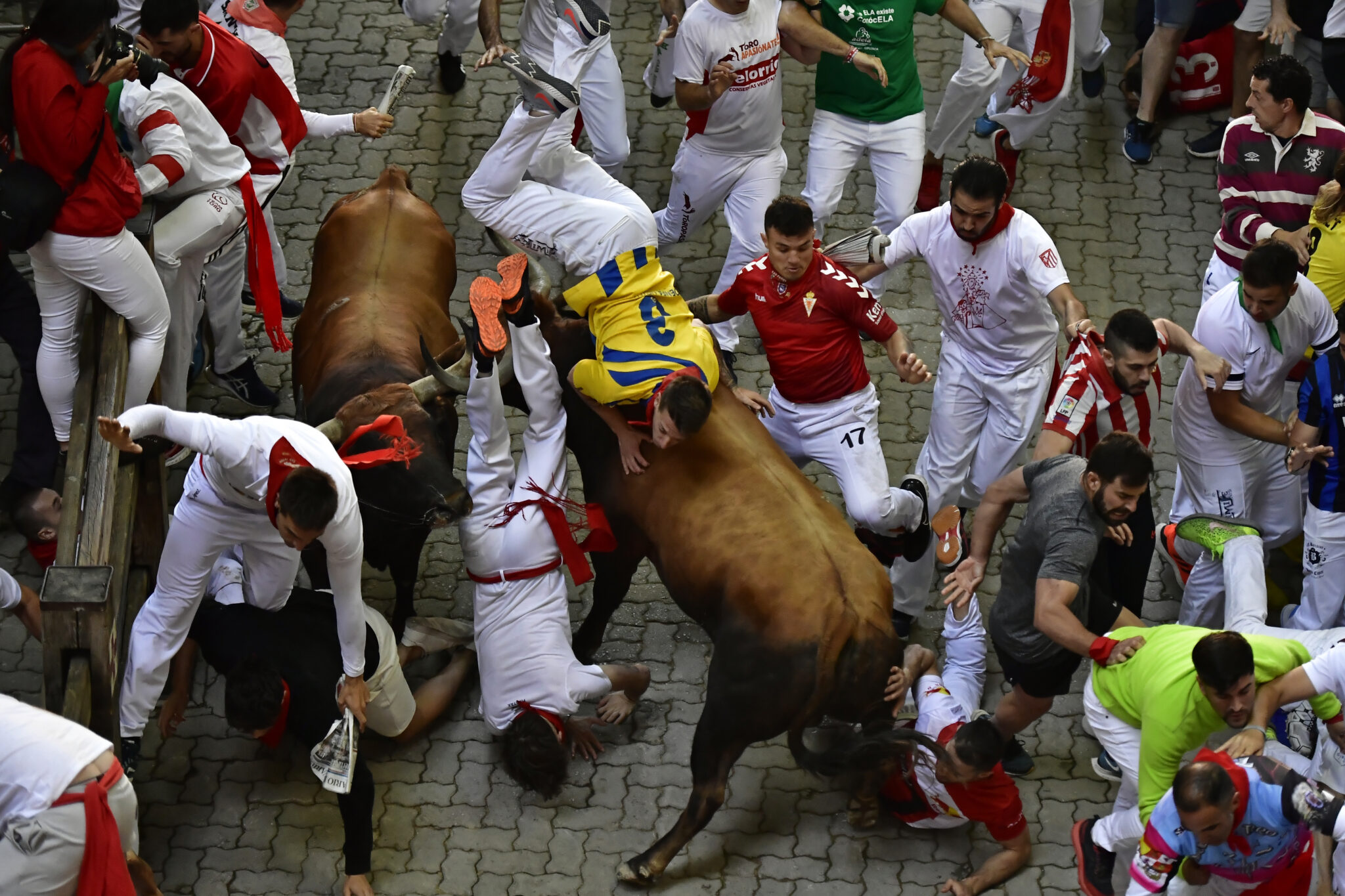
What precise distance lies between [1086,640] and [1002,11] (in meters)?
4.47

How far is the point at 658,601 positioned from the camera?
Answer: 7.21m

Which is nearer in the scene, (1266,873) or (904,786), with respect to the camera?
(1266,873)

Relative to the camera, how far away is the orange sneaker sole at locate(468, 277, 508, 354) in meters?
6.00

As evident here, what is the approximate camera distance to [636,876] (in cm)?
591

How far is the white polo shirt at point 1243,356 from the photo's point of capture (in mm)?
6457

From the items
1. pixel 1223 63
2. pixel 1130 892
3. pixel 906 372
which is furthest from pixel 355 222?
pixel 1223 63

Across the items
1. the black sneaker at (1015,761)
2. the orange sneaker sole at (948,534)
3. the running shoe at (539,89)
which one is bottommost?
the black sneaker at (1015,761)

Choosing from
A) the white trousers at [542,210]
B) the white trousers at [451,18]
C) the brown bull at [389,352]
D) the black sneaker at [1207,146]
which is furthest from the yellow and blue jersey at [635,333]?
the black sneaker at [1207,146]

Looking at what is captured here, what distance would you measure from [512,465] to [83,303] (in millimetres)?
1838

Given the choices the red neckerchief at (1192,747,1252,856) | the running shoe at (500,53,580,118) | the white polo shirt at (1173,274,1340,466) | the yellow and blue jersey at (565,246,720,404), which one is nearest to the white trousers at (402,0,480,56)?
the running shoe at (500,53,580,118)

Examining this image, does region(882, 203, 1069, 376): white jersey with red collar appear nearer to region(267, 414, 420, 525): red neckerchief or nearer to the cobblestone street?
the cobblestone street

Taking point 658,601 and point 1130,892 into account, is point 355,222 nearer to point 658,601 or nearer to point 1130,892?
point 658,601

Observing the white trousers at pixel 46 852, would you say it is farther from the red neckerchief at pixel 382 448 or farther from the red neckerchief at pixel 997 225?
the red neckerchief at pixel 997 225

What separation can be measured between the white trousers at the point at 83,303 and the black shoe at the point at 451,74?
377cm
